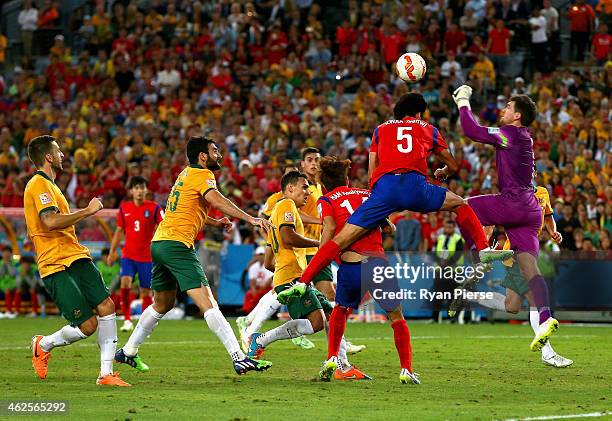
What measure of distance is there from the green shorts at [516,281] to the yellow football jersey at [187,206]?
4.22 meters

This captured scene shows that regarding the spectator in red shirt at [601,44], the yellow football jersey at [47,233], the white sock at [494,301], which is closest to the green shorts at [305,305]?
the yellow football jersey at [47,233]

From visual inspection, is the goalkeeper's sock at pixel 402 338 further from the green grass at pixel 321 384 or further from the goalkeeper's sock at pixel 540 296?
the goalkeeper's sock at pixel 540 296

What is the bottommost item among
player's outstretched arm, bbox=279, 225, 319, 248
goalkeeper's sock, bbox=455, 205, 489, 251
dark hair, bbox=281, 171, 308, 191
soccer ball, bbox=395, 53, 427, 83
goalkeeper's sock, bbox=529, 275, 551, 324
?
goalkeeper's sock, bbox=529, 275, 551, 324

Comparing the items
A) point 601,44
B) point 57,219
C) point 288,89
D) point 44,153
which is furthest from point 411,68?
point 288,89

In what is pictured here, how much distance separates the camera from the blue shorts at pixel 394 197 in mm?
12164

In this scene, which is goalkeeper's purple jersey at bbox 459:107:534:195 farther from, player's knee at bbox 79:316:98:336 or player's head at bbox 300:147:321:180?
player's knee at bbox 79:316:98:336

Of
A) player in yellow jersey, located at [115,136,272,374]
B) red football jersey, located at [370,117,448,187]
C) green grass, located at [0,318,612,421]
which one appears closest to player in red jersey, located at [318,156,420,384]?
green grass, located at [0,318,612,421]

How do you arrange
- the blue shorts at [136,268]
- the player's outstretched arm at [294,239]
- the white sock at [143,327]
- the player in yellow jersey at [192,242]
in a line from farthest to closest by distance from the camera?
the blue shorts at [136,268], the player's outstretched arm at [294,239], the white sock at [143,327], the player in yellow jersey at [192,242]

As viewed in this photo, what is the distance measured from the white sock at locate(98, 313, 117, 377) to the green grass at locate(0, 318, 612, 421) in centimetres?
27

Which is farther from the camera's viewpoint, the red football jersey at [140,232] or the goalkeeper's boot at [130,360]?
the red football jersey at [140,232]

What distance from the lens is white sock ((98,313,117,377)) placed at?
40.2 ft

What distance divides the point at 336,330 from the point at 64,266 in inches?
114

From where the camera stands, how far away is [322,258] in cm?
1226

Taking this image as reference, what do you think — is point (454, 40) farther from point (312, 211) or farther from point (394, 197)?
point (394, 197)
